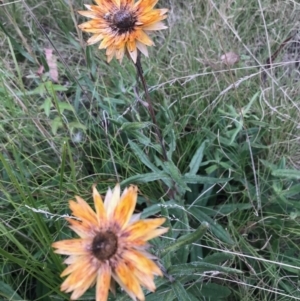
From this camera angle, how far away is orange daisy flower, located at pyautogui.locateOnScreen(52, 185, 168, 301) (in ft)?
2.38

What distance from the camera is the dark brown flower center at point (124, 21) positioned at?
1.10m

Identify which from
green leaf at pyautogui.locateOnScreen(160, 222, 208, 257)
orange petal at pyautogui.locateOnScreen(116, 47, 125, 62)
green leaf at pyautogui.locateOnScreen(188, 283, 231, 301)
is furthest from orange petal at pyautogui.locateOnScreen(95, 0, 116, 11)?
green leaf at pyautogui.locateOnScreen(188, 283, 231, 301)

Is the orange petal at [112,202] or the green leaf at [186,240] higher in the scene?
the orange petal at [112,202]

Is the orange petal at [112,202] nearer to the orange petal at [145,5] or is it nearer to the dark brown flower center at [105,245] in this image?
the dark brown flower center at [105,245]

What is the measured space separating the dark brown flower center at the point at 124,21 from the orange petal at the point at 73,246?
21.2 inches

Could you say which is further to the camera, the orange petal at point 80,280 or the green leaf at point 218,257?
the green leaf at point 218,257

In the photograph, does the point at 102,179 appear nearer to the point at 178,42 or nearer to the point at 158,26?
the point at 158,26

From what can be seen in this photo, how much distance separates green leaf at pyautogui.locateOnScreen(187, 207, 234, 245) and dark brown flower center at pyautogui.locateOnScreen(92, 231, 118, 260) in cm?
52

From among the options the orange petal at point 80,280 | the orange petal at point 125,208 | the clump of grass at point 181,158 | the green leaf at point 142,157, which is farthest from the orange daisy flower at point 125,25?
the orange petal at point 80,280

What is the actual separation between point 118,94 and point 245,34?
1.80 ft

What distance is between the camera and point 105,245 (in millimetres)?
753

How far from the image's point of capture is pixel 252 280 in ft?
4.01

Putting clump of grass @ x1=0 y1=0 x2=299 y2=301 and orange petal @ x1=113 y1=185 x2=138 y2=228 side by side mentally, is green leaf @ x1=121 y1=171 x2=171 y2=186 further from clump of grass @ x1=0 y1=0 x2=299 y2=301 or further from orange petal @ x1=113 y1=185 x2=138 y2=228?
orange petal @ x1=113 y1=185 x2=138 y2=228

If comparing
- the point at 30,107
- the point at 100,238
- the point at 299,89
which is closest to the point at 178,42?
the point at 299,89
